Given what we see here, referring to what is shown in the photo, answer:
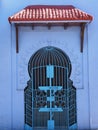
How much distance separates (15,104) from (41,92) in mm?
905

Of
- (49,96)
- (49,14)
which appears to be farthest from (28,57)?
(49,14)

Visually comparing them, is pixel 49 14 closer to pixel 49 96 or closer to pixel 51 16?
pixel 51 16

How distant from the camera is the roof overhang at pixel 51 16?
36.2 ft

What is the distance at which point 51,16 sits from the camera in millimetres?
11219

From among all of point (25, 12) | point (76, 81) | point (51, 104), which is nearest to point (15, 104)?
point (51, 104)

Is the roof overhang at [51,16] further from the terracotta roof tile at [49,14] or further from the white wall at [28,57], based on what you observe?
the white wall at [28,57]

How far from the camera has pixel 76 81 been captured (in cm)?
1184

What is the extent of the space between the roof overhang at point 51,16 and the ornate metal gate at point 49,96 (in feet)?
3.43

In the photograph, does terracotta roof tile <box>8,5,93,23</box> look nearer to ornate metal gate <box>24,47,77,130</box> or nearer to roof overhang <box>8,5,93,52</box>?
roof overhang <box>8,5,93,52</box>

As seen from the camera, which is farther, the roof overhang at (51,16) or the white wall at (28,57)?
the white wall at (28,57)

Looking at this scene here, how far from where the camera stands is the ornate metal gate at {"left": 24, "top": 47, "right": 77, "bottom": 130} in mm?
11773

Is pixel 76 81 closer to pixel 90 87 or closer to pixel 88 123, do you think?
pixel 90 87

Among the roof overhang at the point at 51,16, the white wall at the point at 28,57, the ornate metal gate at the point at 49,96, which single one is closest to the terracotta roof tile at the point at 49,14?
the roof overhang at the point at 51,16

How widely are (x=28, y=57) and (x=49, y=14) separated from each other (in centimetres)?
153
